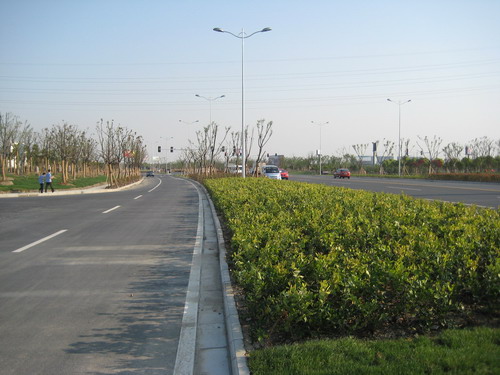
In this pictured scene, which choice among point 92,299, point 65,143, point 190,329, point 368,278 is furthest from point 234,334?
point 65,143

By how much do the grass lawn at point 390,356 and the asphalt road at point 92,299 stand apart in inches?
40.6

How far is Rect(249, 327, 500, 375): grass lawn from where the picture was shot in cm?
333

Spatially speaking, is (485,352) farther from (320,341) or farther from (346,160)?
(346,160)

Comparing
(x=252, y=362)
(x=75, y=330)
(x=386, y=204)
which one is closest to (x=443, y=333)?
(x=252, y=362)

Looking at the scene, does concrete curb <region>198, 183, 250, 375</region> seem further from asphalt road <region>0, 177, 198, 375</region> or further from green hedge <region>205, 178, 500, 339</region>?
asphalt road <region>0, 177, 198, 375</region>

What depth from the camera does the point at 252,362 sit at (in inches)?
144

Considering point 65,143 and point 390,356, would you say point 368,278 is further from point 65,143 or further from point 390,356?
point 65,143

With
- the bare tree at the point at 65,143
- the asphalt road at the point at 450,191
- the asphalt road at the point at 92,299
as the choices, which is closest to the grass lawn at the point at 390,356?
the asphalt road at the point at 92,299

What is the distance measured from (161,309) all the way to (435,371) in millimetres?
3321

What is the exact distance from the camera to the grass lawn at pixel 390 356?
333 cm

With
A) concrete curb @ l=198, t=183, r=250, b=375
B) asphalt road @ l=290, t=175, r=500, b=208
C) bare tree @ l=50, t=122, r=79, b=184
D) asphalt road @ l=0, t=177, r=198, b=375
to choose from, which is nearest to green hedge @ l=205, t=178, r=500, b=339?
concrete curb @ l=198, t=183, r=250, b=375

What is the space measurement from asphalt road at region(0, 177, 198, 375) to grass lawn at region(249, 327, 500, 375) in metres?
1.03

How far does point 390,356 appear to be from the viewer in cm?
357

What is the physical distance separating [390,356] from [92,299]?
13.1 feet
